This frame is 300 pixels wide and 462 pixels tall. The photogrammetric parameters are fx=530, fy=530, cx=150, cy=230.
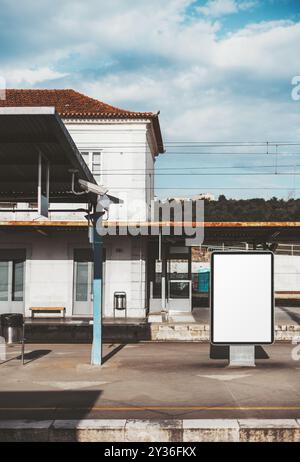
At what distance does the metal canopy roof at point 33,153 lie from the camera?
298 inches

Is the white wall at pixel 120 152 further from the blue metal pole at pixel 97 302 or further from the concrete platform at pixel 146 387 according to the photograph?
the blue metal pole at pixel 97 302

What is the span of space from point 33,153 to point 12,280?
12.2m

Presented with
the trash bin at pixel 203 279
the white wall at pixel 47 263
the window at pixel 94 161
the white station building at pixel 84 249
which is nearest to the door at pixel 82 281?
the white station building at pixel 84 249

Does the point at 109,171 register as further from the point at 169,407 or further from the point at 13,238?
the point at 169,407

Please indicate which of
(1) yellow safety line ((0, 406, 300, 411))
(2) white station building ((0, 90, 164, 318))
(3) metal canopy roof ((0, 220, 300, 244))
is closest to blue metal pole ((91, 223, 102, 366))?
(1) yellow safety line ((0, 406, 300, 411))

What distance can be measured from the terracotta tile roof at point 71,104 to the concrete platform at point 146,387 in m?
10.7

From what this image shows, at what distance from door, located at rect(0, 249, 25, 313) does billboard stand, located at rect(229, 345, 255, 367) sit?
1138cm

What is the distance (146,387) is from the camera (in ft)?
31.1

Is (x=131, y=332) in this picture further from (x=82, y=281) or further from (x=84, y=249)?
(x=84, y=249)

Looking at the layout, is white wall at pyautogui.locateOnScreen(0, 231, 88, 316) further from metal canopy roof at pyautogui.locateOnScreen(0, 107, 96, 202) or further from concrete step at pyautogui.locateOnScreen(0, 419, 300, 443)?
concrete step at pyautogui.locateOnScreen(0, 419, 300, 443)

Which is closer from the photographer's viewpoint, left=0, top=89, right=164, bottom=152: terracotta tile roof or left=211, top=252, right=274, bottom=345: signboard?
left=211, top=252, right=274, bottom=345: signboard

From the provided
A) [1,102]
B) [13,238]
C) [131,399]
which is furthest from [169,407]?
[1,102]

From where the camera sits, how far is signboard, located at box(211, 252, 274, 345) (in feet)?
36.8

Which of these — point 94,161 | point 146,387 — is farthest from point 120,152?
point 146,387
